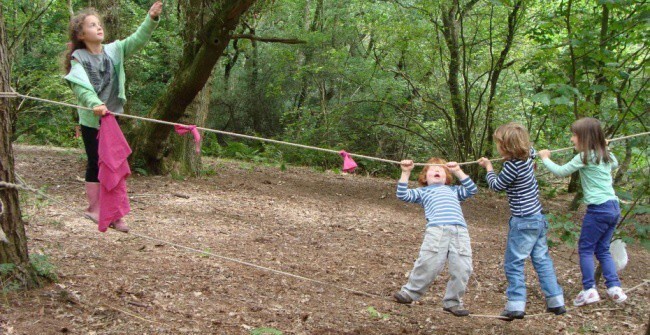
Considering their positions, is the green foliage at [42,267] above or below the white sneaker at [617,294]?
below

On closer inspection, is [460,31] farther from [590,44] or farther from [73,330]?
[73,330]

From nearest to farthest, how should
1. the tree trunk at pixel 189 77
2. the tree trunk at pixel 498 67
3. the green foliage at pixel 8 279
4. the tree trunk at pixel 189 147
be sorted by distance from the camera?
1. the green foliage at pixel 8 279
2. the tree trunk at pixel 189 77
3. the tree trunk at pixel 189 147
4. the tree trunk at pixel 498 67

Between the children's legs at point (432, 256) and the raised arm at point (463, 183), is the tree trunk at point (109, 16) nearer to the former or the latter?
the raised arm at point (463, 183)

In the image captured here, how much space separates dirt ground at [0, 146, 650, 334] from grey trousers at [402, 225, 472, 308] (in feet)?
1.49

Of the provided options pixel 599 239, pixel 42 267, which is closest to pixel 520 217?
pixel 599 239

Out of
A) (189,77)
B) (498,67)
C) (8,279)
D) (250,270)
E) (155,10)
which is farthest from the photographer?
(498,67)

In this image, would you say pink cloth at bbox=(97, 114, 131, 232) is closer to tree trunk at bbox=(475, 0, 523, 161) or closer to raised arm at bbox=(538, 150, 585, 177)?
raised arm at bbox=(538, 150, 585, 177)

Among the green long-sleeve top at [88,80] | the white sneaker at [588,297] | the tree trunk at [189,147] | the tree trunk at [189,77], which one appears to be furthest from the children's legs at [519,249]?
the tree trunk at [189,147]

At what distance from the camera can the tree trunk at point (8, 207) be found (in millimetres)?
3334

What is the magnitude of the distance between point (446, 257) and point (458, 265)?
0.31ft

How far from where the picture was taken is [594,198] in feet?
12.9

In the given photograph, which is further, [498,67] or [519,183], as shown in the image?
[498,67]

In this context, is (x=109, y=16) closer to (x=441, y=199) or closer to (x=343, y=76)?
(x=441, y=199)

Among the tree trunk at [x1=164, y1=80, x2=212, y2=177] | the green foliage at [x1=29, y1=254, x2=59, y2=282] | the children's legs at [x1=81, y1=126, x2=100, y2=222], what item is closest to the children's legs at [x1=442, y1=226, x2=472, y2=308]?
the children's legs at [x1=81, y1=126, x2=100, y2=222]
